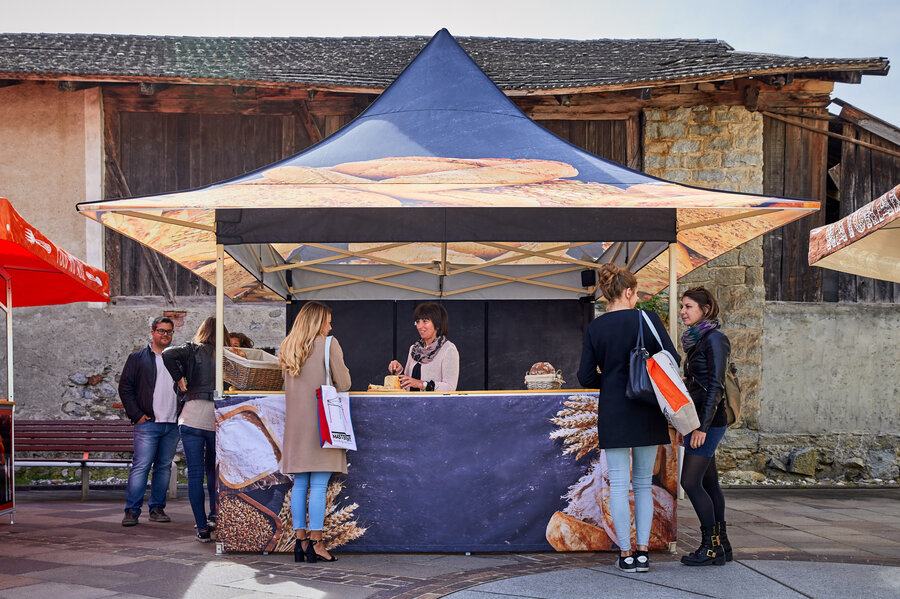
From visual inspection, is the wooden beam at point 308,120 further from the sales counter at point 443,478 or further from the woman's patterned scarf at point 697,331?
the woman's patterned scarf at point 697,331

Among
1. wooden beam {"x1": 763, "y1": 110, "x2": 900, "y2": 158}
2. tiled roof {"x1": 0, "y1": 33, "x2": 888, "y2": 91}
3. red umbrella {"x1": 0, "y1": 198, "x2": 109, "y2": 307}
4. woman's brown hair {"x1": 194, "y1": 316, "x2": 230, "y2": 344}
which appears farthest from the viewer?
wooden beam {"x1": 763, "y1": 110, "x2": 900, "y2": 158}

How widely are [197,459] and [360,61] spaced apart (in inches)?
294

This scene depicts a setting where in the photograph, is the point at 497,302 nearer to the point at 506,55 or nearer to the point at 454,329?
the point at 454,329

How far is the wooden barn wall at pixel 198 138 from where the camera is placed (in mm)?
11758

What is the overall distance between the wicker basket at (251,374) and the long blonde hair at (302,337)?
0.60 metres

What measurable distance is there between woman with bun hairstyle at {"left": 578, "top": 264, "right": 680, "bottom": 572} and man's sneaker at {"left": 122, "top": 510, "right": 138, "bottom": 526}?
4.02 metres

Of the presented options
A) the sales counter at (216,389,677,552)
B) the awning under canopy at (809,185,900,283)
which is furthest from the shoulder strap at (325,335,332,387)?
the awning under canopy at (809,185,900,283)

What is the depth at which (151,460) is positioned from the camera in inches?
294

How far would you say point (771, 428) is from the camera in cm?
1177

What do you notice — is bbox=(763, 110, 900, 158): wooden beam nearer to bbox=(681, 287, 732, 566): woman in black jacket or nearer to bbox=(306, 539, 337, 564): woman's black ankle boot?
bbox=(681, 287, 732, 566): woman in black jacket

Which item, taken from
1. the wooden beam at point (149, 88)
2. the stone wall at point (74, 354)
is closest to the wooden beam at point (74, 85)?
the wooden beam at point (149, 88)

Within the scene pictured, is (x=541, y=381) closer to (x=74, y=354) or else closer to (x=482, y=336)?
(x=482, y=336)

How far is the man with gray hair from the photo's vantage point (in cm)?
733

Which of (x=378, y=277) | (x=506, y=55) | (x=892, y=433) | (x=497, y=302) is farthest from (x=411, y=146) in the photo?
(x=892, y=433)
